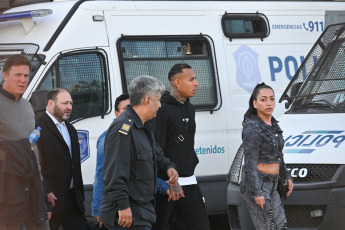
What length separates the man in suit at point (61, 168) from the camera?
6.82 meters

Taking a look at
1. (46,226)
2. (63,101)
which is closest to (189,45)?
(63,101)

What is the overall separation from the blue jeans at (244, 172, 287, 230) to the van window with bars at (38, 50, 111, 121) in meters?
2.95

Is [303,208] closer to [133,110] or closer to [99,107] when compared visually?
[133,110]

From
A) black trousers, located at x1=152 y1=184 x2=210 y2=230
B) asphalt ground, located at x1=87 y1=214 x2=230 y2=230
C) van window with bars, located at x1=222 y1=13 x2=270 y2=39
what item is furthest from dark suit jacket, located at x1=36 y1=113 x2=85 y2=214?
asphalt ground, located at x1=87 y1=214 x2=230 y2=230

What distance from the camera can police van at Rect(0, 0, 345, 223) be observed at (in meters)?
9.01

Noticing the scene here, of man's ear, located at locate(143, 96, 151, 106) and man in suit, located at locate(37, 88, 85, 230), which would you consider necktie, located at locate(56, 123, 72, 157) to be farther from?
man's ear, located at locate(143, 96, 151, 106)

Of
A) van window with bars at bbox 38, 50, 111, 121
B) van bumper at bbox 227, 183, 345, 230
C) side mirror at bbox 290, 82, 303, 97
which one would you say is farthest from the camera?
van window with bars at bbox 38, 50, 111, 121

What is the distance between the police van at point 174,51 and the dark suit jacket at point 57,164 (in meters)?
1.81

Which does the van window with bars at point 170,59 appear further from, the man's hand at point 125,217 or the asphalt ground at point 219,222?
the man's hand at point 125,217

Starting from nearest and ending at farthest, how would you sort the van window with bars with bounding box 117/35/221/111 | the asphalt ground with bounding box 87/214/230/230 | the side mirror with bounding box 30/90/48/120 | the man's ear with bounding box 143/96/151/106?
the man's ear with bounding box 143/96/151/106
the side mirror with bounding box 30/90/48/120
the van window with bars with bounding box 117/35/221/111
the asphalt ground with bounding box 87/214/230/230

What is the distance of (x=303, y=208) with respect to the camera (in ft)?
22.9

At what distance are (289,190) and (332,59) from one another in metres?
2.04

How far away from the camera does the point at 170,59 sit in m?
9.80

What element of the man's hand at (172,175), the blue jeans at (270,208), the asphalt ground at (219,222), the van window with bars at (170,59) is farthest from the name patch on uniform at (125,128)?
the asphalt ground at (219,222)
